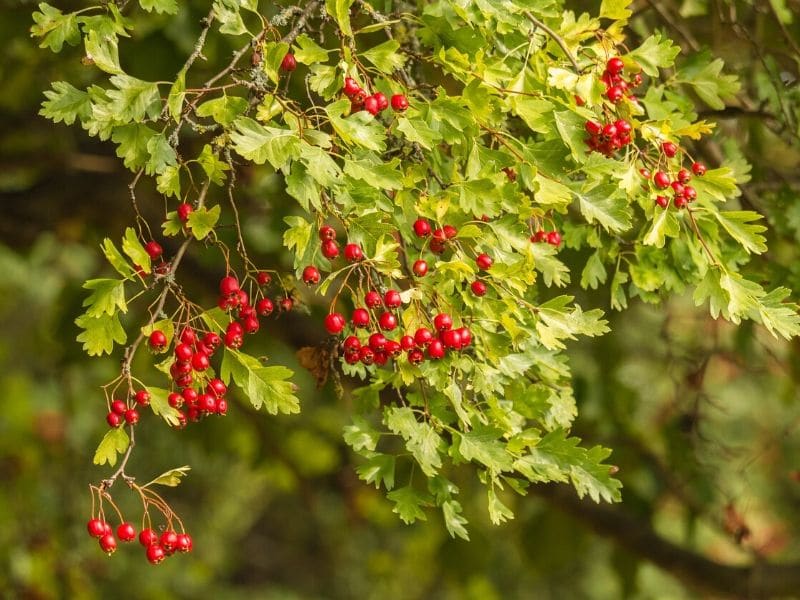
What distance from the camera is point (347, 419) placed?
13.8 feet

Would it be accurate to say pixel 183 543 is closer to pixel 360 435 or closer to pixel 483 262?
pixel 360 435

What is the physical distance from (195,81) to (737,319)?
1.59 meters

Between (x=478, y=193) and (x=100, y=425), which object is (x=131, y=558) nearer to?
(x=100, y=425)

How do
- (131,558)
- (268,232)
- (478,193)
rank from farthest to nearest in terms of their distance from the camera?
(131,558) → (268,232) → (478,193)

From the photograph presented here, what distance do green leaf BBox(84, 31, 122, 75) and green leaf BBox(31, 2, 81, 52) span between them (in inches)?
1.7

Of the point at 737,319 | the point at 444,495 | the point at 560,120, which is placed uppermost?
the point at 560,120

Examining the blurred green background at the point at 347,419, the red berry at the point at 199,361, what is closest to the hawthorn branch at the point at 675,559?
the blurred green background at the point at 347,419

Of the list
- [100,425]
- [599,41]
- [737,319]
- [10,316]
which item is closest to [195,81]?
[599,41]

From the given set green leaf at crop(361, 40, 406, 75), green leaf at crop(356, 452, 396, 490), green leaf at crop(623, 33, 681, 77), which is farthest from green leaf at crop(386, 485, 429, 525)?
green leaf at crop(623, 33, 681, 77)

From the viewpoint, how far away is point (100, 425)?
14.7 ft

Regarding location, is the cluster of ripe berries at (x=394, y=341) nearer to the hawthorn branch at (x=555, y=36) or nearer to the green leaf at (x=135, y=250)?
the green leaf at (x=135, y=250)

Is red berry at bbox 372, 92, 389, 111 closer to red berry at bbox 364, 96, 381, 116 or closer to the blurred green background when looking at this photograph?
red berry at bbox 364, 96, 381, 116

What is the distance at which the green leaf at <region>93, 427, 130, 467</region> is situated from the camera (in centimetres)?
114

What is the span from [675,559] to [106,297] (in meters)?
1.81
